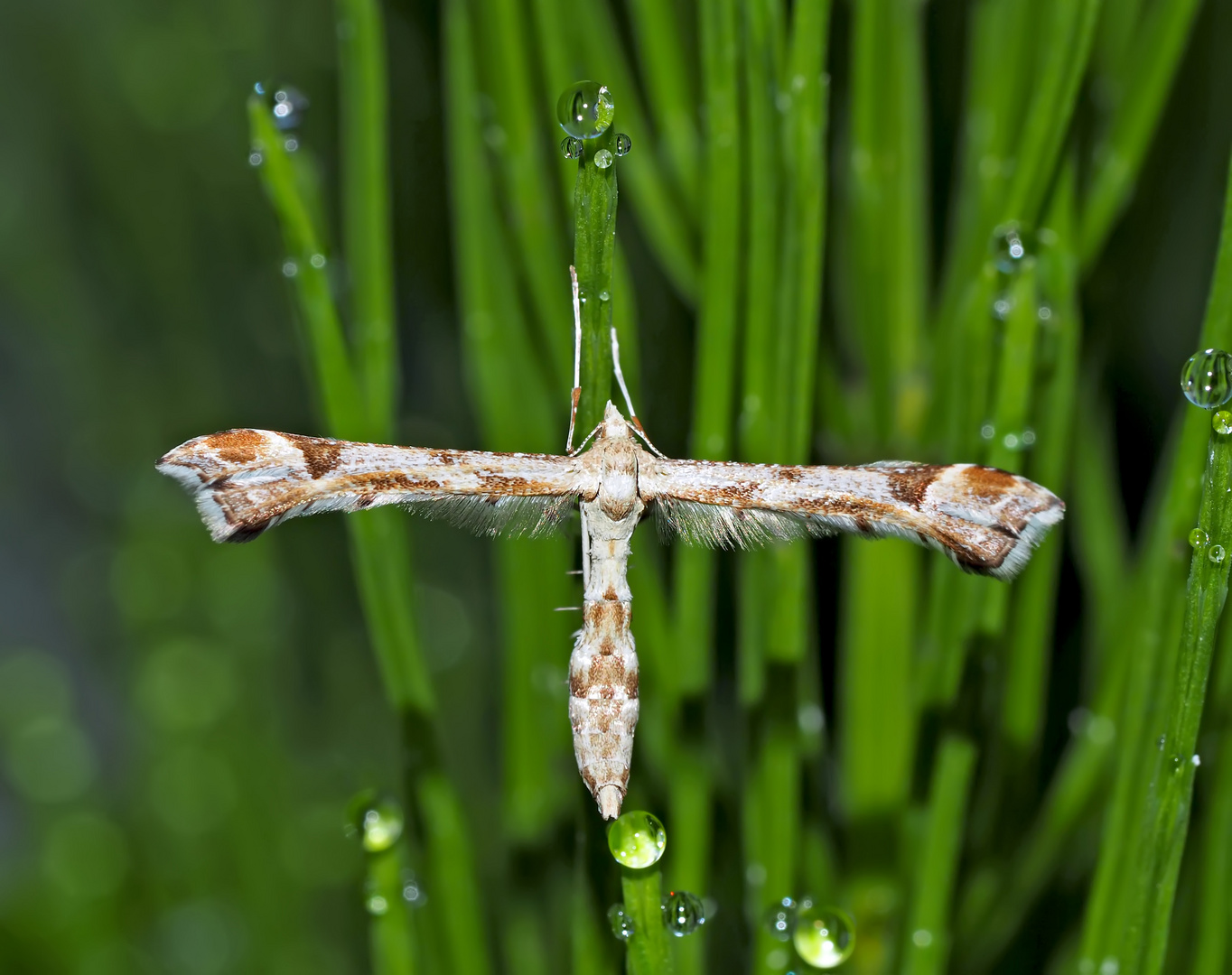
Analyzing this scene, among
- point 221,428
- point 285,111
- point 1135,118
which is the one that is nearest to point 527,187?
point 285,111

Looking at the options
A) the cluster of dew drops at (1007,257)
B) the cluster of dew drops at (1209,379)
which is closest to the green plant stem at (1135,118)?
the cluster of dew drops at (1007,257)

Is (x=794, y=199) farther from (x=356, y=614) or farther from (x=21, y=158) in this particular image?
(x=21, y=158)

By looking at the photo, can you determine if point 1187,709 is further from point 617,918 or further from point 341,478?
point 341,478

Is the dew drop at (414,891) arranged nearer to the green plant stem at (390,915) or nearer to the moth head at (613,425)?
the green plant stem at (390,915)

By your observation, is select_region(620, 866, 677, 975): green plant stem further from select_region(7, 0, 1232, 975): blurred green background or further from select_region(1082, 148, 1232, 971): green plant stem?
select_region(7, 0, 1232, 975): blurred green background

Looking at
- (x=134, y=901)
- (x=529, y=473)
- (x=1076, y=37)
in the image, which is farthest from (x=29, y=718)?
(x=1076, y=37)

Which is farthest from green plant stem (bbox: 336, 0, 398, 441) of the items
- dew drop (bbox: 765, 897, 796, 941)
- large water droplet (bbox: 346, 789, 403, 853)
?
dew drop (bbox: 765, 897, 796, 941)
